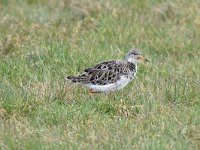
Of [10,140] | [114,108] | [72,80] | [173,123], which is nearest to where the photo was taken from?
[10,140]

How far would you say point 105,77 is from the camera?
10.3 meters

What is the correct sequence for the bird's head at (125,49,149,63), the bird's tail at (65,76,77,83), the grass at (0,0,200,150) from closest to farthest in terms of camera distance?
the grass at (0,0,200,150)
the bird's tail at (65,76,77,83)
the bird's head at (125,49,149,63)

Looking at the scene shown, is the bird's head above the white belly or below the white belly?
above

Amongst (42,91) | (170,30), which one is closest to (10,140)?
(42,91)

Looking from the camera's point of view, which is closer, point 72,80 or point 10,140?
point 10,140

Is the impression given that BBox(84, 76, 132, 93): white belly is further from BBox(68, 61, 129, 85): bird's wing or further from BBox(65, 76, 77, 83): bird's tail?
BBox(65, 76, 77, 83): bird's tail

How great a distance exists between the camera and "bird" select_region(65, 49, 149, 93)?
33.7ft

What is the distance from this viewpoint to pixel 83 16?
14141mm

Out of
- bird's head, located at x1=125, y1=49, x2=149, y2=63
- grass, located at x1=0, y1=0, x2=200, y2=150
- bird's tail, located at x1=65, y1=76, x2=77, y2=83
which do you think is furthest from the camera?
bird's head, located at x1=125, y1=49, x2=149, y2=63

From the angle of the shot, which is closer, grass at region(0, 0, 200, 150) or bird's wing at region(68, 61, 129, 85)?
grass at region(0, 0, 200, 150)

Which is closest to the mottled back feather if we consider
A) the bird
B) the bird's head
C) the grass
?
the bird

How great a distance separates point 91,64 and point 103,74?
1.28 m

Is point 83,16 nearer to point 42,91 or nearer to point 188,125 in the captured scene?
point 42,91

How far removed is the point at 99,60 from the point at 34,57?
962 mm
